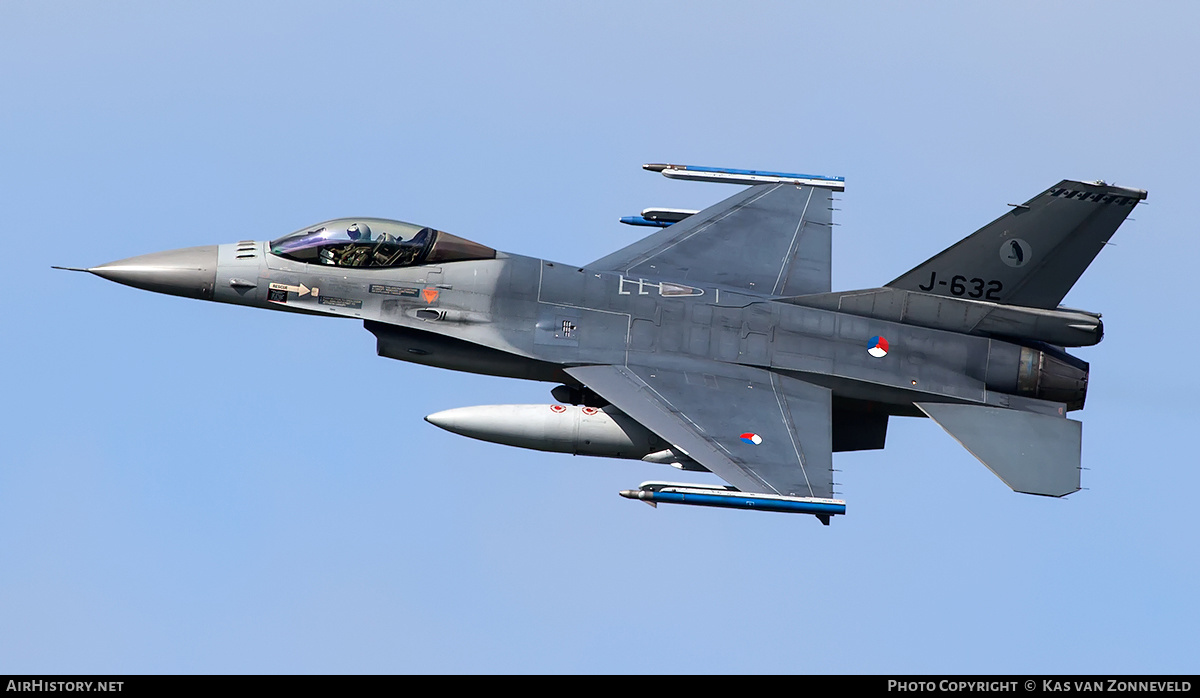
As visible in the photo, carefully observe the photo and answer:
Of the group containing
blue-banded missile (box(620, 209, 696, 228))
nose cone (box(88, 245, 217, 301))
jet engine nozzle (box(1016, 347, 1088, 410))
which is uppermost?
blue-banded missile (box(620, 209, 696, 228))

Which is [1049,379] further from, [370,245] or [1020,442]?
[370,245]

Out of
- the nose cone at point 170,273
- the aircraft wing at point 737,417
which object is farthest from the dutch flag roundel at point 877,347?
the nose cone at point 170,273

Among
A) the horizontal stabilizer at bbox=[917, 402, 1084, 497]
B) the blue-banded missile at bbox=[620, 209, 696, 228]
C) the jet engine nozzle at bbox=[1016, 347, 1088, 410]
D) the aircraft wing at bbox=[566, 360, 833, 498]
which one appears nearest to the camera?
the aircraft wing at bbox=[566, 360, 833, 498]

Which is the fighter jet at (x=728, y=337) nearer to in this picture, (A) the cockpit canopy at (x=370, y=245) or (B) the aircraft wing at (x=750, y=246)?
(A) the cockpit canopy at (x=370, y=245)

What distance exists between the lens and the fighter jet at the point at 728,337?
25.6m

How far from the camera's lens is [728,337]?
85.6 feet

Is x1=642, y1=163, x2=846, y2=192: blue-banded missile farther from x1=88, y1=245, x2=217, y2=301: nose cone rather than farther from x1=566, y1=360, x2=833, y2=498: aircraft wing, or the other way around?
x1=88, y1=245, x2=217, y2=301: nose cone

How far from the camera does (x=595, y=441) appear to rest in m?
25.8

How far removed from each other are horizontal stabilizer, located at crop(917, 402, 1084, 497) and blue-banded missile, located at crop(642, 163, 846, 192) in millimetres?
5170

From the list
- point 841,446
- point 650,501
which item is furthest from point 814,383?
point 650,501

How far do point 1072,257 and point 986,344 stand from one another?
2.05m

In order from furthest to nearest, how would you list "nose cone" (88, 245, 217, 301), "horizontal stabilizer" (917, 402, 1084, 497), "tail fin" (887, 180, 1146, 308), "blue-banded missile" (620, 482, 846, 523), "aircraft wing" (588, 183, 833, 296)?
"aircraft wing" (588, 183, 833, 296) → "tail fin" (887, 180, 1146, 308) → "nose cone" (88, 245, 217, 301) → "horizontal stabilizer" (917, 402, 1084, 497) → "blue-banded missile" (620, 482, 846, 523)

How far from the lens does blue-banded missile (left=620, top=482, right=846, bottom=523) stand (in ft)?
79.6

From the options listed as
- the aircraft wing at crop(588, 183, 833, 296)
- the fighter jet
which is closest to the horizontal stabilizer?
the fighter jet
